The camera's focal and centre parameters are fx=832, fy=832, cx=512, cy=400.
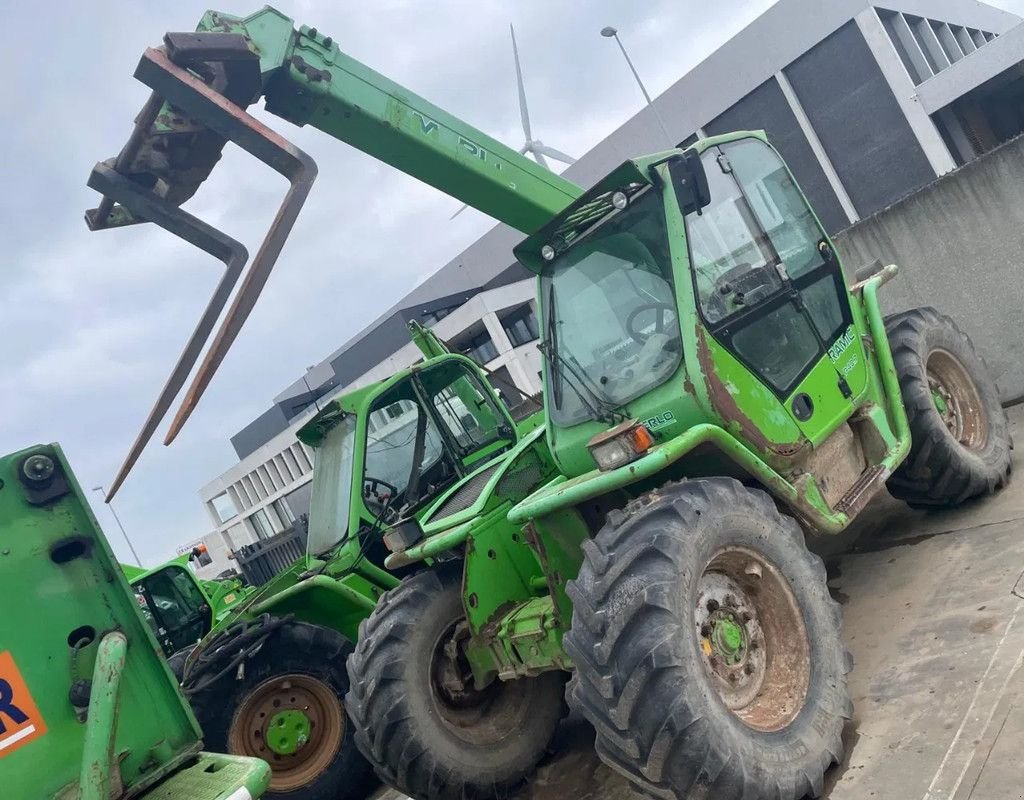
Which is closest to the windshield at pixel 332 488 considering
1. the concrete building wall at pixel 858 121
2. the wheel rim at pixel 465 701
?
the wheel rim at pixel 465 701

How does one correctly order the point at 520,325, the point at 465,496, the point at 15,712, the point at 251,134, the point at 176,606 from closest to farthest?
the point at 15,712, the point at 251,134, the point at 465,496, the point at 176,606, the point at 520,325

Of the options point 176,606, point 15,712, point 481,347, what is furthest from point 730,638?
point 481,347

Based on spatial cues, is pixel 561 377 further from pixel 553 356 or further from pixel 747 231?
pixel 747 231

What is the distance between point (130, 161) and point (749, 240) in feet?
10.5

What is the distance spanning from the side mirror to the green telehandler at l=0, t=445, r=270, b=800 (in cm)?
285

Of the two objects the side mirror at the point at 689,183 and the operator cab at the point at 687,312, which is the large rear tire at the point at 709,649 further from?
the side mirror at the point at 689,183

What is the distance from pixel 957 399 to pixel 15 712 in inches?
217

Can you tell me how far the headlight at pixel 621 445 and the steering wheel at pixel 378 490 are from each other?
3255mm

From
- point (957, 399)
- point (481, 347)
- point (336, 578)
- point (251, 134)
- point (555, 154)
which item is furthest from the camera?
point (481, 347)

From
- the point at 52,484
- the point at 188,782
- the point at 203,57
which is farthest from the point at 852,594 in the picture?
the point at 203,57

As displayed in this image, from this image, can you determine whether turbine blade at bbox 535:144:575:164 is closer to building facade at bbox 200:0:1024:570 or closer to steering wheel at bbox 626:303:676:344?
building facade at bbox 200:0:1024:570

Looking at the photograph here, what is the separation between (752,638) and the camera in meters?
3.45

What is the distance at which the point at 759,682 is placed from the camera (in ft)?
11.1

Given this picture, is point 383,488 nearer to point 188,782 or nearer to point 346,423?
point 346,423
